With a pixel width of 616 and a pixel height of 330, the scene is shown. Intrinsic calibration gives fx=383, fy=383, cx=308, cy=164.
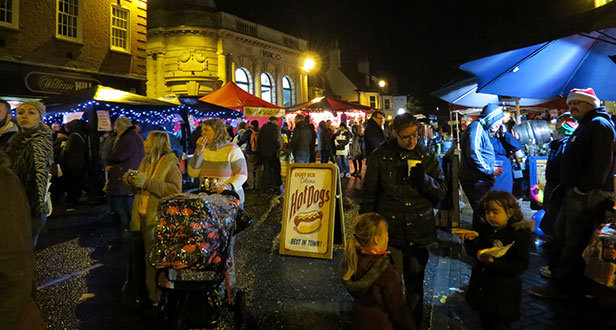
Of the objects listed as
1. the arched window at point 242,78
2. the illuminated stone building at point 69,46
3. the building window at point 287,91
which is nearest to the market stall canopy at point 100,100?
the illuminated stone building at point 69,46

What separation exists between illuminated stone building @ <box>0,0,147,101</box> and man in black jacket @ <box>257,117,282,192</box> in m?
10.9

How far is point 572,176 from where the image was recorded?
403cm

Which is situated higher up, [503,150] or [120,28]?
[120,28]

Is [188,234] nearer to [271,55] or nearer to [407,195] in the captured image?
[407,195]

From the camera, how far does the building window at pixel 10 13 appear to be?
49.8 feet

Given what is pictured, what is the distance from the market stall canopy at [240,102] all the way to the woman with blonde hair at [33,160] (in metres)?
11.2

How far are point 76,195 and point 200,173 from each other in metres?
7.65

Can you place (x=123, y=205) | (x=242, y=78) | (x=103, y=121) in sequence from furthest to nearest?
1. (x=242, y=78)
2. (x=103, y=121)
3. (x=123, y=205)

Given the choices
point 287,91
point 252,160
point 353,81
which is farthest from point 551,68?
point 353,81

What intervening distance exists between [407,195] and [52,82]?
18.1m

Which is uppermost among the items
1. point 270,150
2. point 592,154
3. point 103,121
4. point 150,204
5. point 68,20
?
point 68,20

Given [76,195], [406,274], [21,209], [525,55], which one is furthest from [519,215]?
[76,195]

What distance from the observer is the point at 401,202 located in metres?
3.36

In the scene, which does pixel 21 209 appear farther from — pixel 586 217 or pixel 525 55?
pixel 525 55
